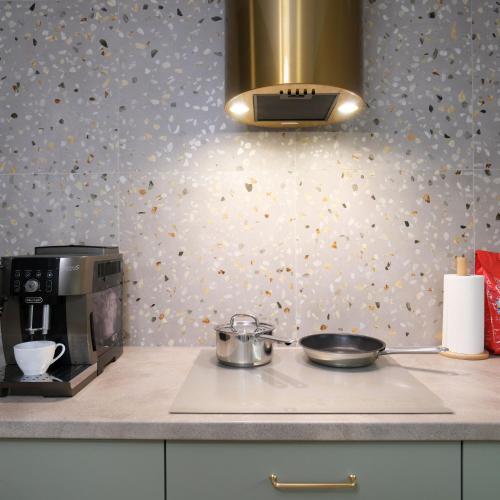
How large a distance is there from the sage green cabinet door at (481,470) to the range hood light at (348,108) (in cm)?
105

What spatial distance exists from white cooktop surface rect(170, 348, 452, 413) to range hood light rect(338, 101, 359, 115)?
877 mm

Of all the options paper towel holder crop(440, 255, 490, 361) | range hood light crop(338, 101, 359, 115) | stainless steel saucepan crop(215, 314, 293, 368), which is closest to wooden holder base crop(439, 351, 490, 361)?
Result: paper towel holder crop(440, 255, 490, 361)

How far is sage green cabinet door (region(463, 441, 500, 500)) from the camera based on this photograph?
38.7 inches

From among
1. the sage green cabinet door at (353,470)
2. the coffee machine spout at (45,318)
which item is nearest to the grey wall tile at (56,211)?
the coffee machine spout at (45,318)

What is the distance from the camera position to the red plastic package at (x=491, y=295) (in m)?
1.54

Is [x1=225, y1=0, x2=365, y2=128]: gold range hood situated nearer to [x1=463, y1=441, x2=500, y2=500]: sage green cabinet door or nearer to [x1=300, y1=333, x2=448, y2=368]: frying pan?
[x1=300, y1=333, x2=448, y2=368]: frying pan

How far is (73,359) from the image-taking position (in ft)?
4.19

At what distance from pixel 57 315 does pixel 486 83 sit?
5.74 ft

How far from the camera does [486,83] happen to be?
63.6 inches

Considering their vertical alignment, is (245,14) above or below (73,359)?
above

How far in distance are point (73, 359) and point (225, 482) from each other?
23.6 inches

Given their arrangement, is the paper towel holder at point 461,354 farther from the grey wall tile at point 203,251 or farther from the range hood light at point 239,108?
the range hood light at point 239,108

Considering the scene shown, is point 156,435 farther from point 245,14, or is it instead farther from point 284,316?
point 245,14

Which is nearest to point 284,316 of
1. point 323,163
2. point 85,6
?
point 323,163
